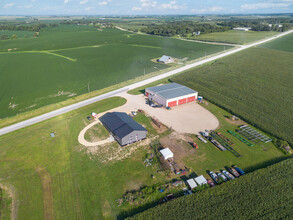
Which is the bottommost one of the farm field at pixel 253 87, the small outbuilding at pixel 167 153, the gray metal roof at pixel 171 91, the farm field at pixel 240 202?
the farm field at pixel 240 202

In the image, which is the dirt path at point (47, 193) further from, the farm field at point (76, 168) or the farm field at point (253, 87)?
the farm field at point (253, 87)

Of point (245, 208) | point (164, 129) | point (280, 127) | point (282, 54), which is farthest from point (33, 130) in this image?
point (282, 54)

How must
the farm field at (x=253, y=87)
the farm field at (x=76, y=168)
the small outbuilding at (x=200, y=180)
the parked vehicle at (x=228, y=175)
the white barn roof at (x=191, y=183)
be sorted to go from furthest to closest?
1. the farm field at (x=253, y=87)
2. the parked vehicle at (x=228, y=175)
3. the small outbuilding at (x=200, y=180)
4. the white barn roof at (x=191, y=183)
5. the farm field at (x=76, y=168)

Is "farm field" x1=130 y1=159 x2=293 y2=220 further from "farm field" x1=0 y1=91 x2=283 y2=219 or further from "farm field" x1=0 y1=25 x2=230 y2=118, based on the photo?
"farm field" x1=0 y1=25 x2=230 y2=118

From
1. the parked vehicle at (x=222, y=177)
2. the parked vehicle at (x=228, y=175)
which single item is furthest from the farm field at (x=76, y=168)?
the parked vehicle at (x=222, y=177)

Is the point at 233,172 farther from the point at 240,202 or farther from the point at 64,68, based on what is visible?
the point at 64,68

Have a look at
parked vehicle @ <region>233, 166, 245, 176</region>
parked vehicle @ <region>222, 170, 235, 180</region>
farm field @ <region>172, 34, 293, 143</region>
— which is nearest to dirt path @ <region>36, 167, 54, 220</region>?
parked vehicle @ <region>222, 170, 235, 180</region>

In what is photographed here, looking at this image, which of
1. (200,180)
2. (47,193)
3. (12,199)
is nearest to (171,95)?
(200,180)

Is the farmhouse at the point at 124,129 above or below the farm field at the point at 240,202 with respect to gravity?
above
